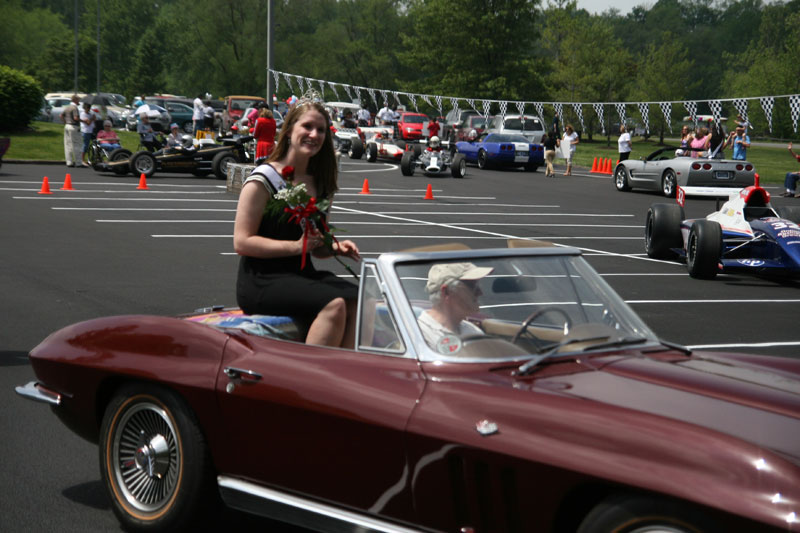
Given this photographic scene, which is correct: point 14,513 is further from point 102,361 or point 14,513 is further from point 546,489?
point 546,489

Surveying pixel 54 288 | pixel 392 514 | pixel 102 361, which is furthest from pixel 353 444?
pixel 54 288

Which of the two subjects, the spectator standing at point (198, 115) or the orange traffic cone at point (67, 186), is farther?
the spectator standing at point (198, 115)

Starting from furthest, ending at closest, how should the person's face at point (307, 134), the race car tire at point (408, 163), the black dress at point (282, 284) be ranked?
the race car tire at point (408, 163)
the person's face at point (307, 134)
the black dress at point (282, 284)

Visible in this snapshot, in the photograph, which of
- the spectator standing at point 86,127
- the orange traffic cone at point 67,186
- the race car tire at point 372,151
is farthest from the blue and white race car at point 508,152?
the orange traffic cone at point 67,186

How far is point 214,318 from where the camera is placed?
16.6 ft

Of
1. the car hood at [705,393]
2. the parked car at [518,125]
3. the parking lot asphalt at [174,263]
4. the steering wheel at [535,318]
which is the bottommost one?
the parking lot asphalt at [174,263]

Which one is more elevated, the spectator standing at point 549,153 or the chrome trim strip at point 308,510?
the spectator standing at point 549,153

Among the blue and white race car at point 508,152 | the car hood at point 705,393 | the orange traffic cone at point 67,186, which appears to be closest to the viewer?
the car hood at point 705,393

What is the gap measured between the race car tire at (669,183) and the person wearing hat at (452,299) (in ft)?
78.2

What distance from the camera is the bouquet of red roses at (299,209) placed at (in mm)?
4832

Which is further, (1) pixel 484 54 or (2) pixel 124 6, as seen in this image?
(2) pixel 124 6

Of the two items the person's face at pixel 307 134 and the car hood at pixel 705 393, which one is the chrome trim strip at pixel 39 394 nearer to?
the person's face at pixel 307 134

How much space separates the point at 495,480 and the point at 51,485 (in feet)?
9.01

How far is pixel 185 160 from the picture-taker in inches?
1058
